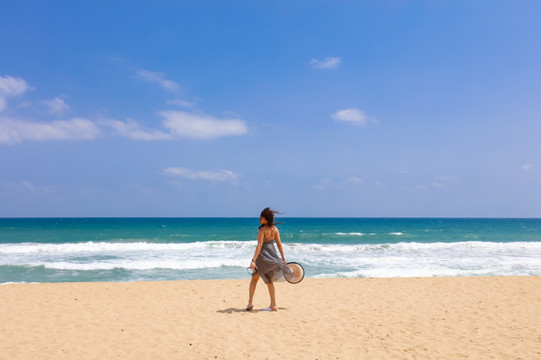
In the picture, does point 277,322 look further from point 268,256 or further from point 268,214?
point 268,214

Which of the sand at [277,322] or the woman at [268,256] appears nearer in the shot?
the sand at [277,322]

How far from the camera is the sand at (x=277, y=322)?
16.2 ft

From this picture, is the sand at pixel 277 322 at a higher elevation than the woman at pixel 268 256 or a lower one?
lower

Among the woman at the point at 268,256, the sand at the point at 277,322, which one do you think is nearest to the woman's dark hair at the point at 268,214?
the woman at the point at 268,256

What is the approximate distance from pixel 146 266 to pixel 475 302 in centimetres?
1193

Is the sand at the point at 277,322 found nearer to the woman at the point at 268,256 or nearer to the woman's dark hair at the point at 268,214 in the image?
the woman at the point at 268,256

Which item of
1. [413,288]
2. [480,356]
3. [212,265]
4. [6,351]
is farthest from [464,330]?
[212,265]

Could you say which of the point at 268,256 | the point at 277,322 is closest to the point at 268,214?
the point at 268,256

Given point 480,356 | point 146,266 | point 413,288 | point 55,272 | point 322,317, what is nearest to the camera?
point 480,356

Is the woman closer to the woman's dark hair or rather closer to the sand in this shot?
the woman's dark hair

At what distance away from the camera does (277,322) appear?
631cm

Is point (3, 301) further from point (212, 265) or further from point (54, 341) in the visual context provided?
point (212, 265)

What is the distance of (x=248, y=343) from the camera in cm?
525

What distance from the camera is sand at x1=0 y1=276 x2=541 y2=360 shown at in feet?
16.2
